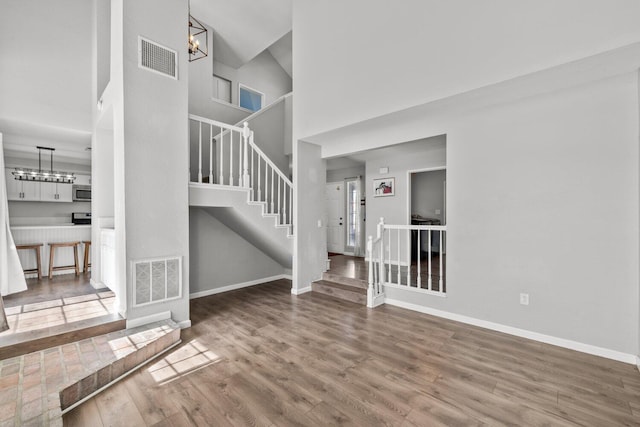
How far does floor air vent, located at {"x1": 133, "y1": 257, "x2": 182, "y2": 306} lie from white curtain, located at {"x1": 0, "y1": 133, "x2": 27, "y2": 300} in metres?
2.29

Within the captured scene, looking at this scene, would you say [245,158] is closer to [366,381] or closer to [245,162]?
[245,162]

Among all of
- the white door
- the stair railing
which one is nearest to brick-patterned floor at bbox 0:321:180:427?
the stair railing

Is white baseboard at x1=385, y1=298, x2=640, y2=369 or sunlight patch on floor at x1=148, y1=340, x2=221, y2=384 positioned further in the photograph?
white baseboard at x1=385, y1=298, x2=640, y2=369

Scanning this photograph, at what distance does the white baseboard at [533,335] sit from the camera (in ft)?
9.03

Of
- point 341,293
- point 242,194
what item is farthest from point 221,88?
point 341,293

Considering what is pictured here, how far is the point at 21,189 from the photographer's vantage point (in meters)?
6.66

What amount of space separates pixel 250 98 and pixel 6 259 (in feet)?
20.4

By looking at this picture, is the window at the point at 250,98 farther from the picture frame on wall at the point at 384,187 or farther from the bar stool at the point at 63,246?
the bar stool at the point at 63,246

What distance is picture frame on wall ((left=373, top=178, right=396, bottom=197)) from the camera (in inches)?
253

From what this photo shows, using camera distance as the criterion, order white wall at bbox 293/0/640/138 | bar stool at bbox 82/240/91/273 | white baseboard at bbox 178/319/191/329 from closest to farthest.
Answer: white wall at bbox 293/0/640/138, white baseboard at bbox 178/319/191/329, bar stool at bbox 82/240/91/273

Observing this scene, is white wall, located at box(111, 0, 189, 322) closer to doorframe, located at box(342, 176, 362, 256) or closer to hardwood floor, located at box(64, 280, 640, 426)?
hardwood floor, located at box(64, 280, 640, 426)

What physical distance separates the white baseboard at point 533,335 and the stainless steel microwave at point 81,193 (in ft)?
27.5

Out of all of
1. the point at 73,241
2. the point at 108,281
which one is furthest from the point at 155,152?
the point at 73,241

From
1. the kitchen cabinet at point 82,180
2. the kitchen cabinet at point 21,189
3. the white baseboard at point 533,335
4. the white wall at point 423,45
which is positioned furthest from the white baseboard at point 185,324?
the kitchen cabinet at point 82,180
